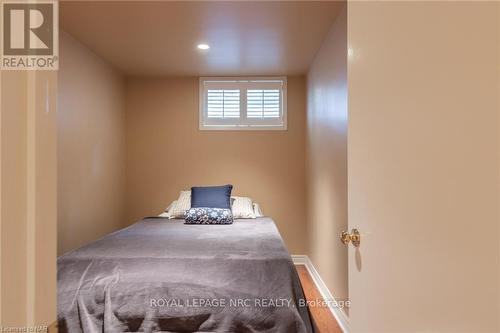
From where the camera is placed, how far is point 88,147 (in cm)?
316

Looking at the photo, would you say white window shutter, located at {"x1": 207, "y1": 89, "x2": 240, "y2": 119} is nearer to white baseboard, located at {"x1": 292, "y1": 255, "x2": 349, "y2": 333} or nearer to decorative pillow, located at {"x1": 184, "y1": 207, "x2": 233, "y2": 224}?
decorative pillow, located at {"x1": 184, "y1": 207, "x2": 233, "y2": 224}

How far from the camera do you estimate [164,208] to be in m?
4.10

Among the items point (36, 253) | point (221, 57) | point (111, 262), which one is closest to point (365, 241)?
point (36, 253)

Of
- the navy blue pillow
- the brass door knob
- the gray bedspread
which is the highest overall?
the brass door knob

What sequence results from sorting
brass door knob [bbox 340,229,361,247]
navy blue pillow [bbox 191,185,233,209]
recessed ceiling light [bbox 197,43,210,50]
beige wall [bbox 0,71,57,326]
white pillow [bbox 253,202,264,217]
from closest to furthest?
beige wall [bbox 0,71,57,326] < brass door knob [bbox 340,229,361,247] < recessed ceiling light [bbox 197,43,210,50] < navy blue pillow [bbox 191,185,233,209] < white pillow [bbox 253,202,264,217]

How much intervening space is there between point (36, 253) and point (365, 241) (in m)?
0.79

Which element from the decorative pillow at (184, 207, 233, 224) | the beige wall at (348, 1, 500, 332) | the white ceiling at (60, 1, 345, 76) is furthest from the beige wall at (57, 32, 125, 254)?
the beige wall at (348, 1, 500, 332)

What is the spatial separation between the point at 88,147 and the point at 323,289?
107 inches

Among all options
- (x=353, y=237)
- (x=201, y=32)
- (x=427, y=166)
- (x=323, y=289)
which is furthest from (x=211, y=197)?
(x=427, y=166)

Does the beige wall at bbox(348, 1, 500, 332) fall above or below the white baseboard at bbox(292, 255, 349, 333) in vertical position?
above

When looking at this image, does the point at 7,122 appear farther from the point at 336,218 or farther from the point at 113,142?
the point at 113,142

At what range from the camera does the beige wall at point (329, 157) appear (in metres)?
2.40

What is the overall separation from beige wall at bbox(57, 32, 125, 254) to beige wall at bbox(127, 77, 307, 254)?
13.0 inches

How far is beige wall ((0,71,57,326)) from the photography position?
1.60ft
